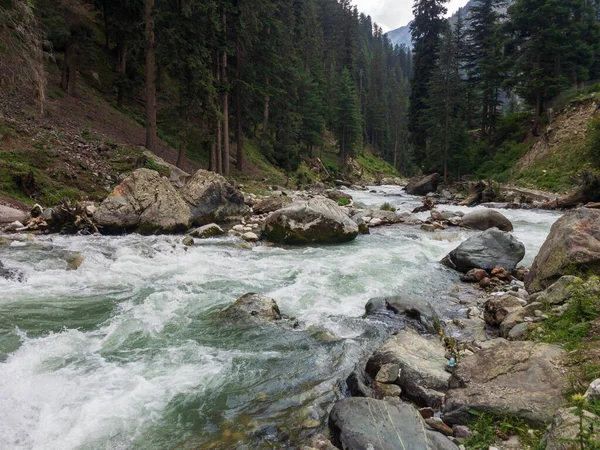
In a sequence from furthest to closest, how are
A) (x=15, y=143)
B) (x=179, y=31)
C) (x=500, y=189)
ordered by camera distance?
1. (x=500, y=189)
2. (x=179, y=31)
3. (x=15, y=143)

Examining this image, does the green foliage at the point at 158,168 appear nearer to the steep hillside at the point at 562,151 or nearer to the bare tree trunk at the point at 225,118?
the bare tree trunk at the point at 225,118

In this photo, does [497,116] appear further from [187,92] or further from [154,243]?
[154,243]

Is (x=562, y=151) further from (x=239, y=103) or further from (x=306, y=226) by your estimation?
(x=306, y=226)

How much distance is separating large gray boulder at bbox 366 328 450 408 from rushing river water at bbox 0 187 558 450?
0.65 m

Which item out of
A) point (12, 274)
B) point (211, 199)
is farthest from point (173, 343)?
point (211, 199)

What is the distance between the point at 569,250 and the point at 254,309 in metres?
6.61

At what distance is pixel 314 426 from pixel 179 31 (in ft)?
73.2

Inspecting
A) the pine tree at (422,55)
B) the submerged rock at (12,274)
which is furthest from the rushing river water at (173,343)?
the pine tree at (422,55)

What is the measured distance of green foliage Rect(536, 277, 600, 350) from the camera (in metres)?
5.48

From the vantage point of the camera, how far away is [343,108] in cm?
5634

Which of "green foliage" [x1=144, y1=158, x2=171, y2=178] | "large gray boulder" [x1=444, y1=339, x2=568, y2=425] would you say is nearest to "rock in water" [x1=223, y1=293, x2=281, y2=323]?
"large gray boulder" [x1=444, y1=339, x2=568, y2=425]

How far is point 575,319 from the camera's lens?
5.93 metres

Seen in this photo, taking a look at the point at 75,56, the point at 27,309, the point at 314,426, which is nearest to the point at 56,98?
the point at 75,56

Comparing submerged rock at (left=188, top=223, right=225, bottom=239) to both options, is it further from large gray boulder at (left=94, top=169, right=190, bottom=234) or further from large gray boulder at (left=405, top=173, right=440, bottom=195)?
large gray boulder at (left=405, top=173, right=440, bottom=195)
